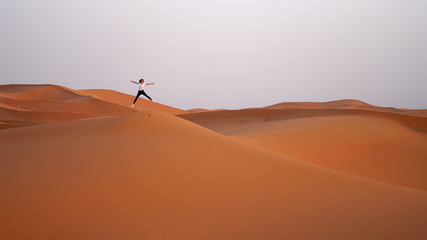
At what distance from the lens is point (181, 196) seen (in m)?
3.46

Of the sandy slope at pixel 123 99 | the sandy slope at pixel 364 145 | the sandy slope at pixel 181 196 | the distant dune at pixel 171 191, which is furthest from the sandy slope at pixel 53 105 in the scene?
the sandy slope at pixel 364 145

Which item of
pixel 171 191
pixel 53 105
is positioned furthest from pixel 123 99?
pixel 171 191

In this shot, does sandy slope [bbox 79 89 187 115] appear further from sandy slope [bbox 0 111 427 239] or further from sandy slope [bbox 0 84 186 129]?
sandy slope [bbox 0 111 427 239]

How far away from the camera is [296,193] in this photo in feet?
12.6

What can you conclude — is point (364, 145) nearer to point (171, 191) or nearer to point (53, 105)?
point (171, 191)

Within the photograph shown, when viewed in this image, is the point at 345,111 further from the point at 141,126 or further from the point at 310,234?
the point at 310,234

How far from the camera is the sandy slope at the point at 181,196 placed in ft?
9.49

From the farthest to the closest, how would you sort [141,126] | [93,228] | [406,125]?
[406,125], [141,126], [93,228]

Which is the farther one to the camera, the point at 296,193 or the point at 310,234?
the point at 296,193

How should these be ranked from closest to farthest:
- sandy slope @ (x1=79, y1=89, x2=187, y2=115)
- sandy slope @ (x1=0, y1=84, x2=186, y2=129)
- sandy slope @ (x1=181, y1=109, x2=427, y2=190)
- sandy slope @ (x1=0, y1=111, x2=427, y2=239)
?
sandy slope @ (x1=0, y1=111, x2=427, y2=239)
sandy slope @ (x1=181, y1=109, x2=427, y2=190)
sandy slope @ (x1=0, y1=84, x2=186, y2=129)
sandy slope @ (x1=79, y1=89, x2=187, y2=115)

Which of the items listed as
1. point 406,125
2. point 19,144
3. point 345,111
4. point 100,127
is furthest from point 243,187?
point 345,111

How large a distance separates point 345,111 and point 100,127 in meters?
13.6

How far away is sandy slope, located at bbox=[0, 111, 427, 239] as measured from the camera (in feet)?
9.49

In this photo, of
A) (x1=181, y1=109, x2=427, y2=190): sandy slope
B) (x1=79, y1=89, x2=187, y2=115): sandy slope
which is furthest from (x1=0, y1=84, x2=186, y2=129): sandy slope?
(x1=181, y1=109, x2=427, y2=190): sandy slope
